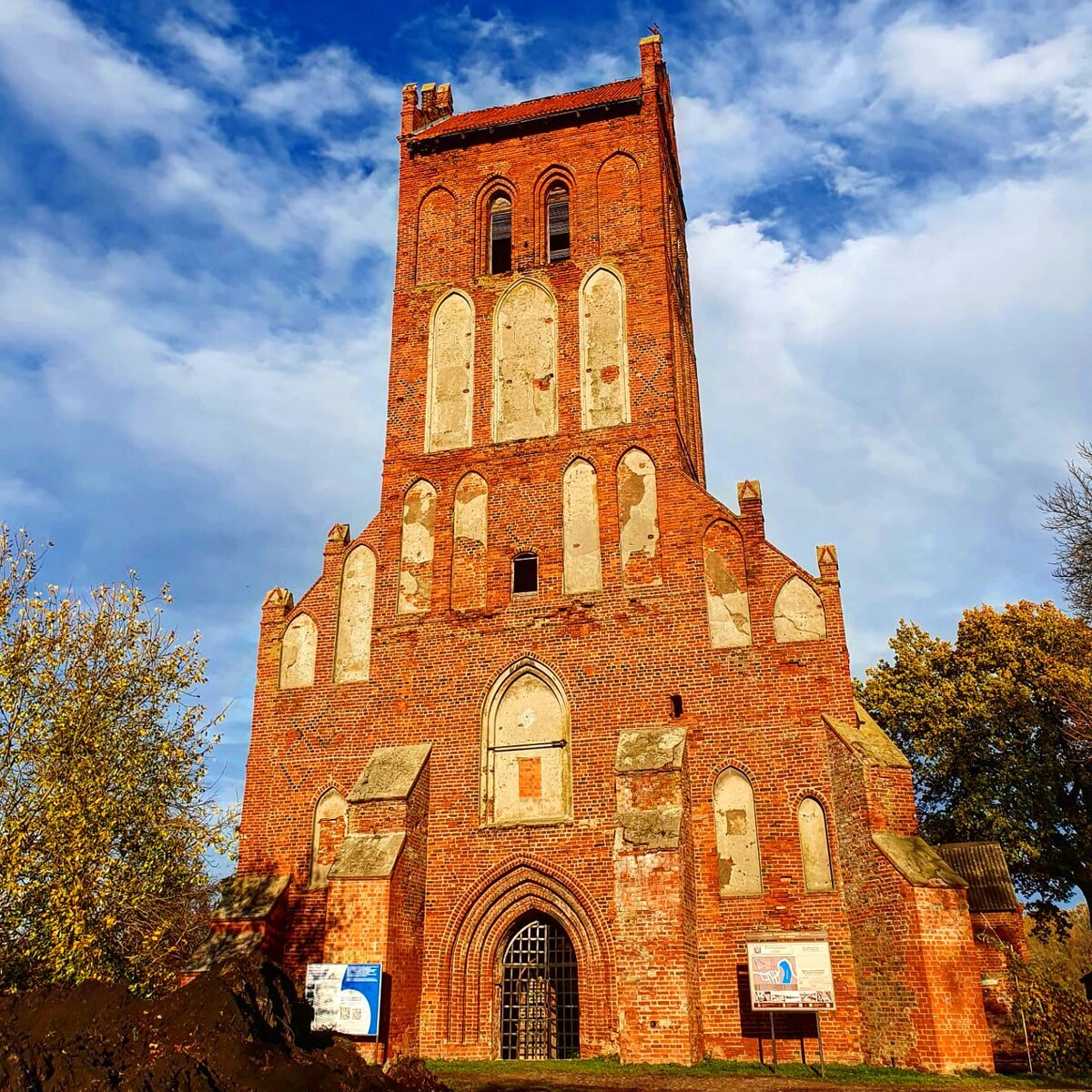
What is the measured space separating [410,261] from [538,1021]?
596 inches

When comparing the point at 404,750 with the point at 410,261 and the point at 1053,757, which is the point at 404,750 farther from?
the point at 1053,757

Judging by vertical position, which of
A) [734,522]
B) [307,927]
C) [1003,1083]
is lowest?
[1003,1083]

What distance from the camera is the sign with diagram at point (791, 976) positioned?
1441 cm

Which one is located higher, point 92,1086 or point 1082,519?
point 1082,519

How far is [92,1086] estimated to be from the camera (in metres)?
8.82

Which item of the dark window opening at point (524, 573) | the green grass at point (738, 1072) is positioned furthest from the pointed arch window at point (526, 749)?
the green grass at point (738, 1072)

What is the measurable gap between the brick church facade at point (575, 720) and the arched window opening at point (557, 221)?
0.16 ft

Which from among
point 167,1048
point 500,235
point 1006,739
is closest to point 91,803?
point 167,1048

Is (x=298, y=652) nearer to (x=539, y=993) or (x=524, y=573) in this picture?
(x=524, y=573)

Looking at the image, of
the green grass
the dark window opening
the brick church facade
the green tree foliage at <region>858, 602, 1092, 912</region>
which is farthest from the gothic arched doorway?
the green tree foliage at <region>858, 602, 1092, 912</region>

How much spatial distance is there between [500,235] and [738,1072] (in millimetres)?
16591

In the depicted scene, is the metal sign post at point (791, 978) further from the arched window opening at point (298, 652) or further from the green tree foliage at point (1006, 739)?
the green tree foliage at point (1006, 739)

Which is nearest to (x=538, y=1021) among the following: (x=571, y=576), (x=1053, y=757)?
(x=571, y=576)

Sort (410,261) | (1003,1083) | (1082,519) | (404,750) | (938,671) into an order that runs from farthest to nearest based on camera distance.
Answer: (938,671)
(410,261)
(404,750)
(1082,519)
(1003,1083)
